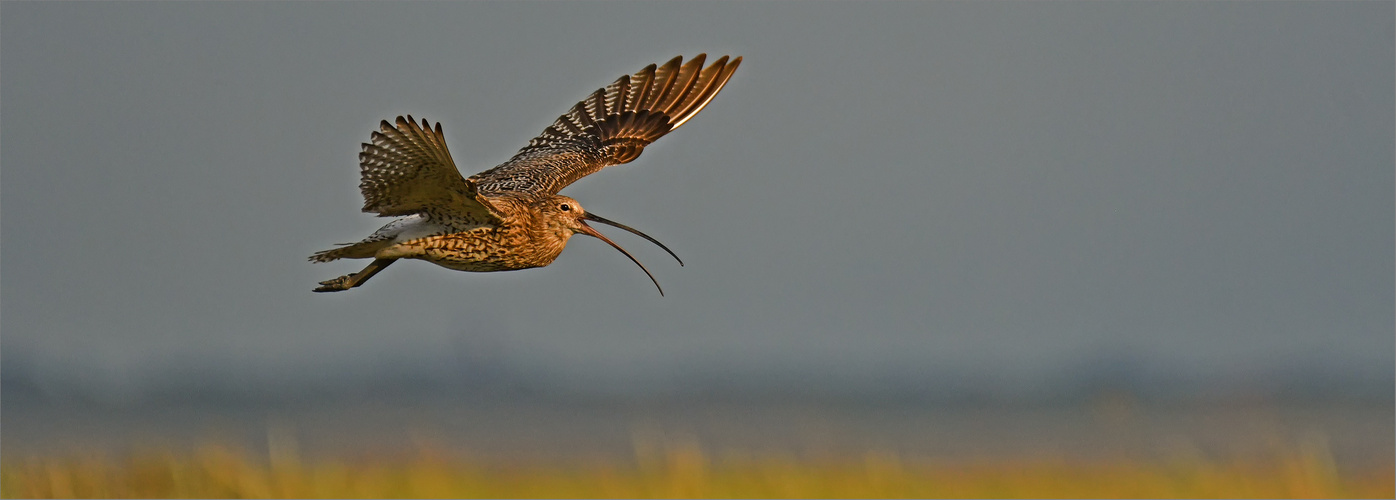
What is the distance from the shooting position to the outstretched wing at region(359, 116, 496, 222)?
807 centimetres

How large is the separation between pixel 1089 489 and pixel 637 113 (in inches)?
269

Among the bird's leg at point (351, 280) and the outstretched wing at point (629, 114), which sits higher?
the outstretched wing at point (629, 114)

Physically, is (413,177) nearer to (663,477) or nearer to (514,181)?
(514,181)

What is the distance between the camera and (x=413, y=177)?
27.8ft

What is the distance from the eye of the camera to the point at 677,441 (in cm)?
1117

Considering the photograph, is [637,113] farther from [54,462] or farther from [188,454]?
[54,462]

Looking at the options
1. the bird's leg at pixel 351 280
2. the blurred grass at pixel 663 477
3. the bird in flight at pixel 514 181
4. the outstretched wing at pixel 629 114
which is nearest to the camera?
the bird in flight at pixel 514 181

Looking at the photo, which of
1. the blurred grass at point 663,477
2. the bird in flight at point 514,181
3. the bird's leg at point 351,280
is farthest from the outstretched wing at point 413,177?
the blurred grass at point 663,477

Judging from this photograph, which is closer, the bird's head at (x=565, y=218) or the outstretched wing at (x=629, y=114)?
the bird's head at (x=565, y=218)

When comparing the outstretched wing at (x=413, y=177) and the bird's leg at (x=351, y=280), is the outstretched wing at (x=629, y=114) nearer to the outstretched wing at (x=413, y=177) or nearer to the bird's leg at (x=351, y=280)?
the bird's leg at (x=351, y=280)

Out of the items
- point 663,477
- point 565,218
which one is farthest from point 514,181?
point 663,477

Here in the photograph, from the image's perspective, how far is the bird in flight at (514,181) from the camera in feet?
27.6

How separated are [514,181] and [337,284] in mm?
1278

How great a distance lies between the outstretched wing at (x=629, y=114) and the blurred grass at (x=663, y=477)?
2.06 metres
